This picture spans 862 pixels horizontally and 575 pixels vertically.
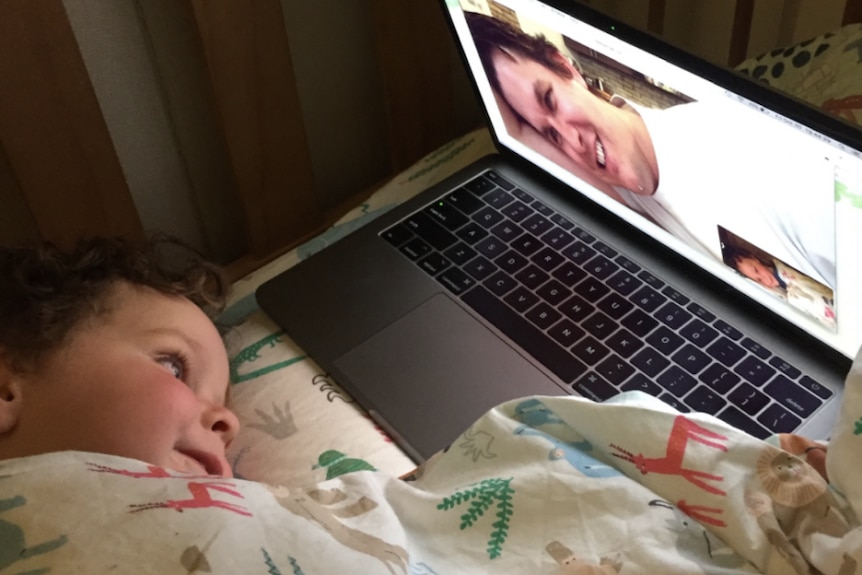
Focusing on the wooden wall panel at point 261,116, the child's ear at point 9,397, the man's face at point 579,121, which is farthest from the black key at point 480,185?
the child's ear at point 9,397

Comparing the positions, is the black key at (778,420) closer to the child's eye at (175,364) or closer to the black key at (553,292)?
the black key at (553,292)

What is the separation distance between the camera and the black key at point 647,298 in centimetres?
82

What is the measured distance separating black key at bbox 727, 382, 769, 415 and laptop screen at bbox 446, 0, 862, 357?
0.08m

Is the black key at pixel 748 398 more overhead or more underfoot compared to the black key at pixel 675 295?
more underfoot

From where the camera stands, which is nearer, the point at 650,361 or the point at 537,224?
the point at 650,361

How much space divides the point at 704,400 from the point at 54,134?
2.20 feet

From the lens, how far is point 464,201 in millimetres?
970

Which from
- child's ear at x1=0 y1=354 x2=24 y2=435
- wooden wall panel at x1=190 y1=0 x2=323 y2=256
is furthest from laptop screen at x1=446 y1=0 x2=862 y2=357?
child's ear at x1=0 y1=354 x2=24 y2=435

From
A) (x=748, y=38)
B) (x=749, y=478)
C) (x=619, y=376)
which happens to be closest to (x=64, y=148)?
(x=619, y=376)

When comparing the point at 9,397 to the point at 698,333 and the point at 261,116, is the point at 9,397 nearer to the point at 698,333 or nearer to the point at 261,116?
the point at 261,116

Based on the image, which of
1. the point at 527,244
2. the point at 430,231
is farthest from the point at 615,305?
the point at 430,231

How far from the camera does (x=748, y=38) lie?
1.09m

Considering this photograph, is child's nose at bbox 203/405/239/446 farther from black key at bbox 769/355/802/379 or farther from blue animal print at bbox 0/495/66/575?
black key at bbox 769/355/802/379

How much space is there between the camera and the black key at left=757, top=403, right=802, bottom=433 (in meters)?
0.70
